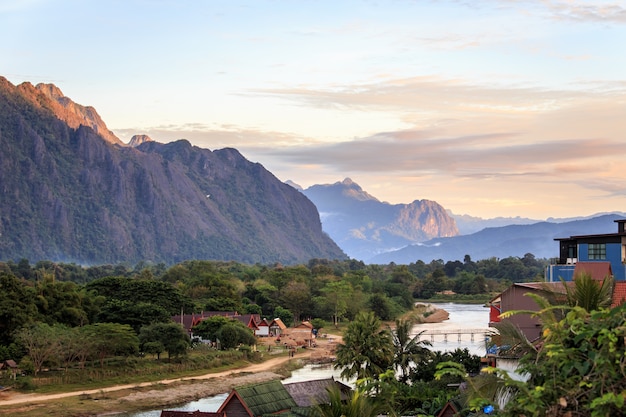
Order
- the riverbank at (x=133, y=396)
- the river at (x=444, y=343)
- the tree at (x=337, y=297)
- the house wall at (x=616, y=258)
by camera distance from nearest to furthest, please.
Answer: the house wall at (x=616, y=258) → the riverbank at (x=133, y=396) → the river at (x=444, y=343) → the tree at (x=337, y=297)

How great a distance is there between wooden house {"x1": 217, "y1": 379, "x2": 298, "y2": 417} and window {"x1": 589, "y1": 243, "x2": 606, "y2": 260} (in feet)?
39.4

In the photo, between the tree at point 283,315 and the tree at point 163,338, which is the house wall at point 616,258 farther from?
the tree at point 283,315

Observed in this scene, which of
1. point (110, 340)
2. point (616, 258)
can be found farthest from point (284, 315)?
point (616, 258)

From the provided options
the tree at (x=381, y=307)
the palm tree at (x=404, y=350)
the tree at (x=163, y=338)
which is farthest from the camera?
the tree at (x=381, y=307)

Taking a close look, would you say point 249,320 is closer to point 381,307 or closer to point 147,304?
point 147,304

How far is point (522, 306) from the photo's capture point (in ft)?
82.1

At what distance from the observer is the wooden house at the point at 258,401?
28812 millimetres

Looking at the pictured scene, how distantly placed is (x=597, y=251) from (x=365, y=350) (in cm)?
1204

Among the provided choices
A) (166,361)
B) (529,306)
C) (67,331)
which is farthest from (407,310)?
(529,306)

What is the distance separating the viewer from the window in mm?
31611

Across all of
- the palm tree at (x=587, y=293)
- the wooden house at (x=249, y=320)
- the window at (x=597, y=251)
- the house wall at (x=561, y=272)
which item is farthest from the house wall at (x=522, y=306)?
the wooden house at (x=249, y=320)

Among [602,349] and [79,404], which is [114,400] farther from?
[602,349]

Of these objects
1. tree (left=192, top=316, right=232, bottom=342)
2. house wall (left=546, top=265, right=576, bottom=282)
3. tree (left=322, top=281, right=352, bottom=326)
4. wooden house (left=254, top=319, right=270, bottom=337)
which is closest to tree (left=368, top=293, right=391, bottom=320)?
tree (left=322, top=281, right=352, bottom=326)

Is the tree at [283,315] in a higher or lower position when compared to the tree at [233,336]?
lower
